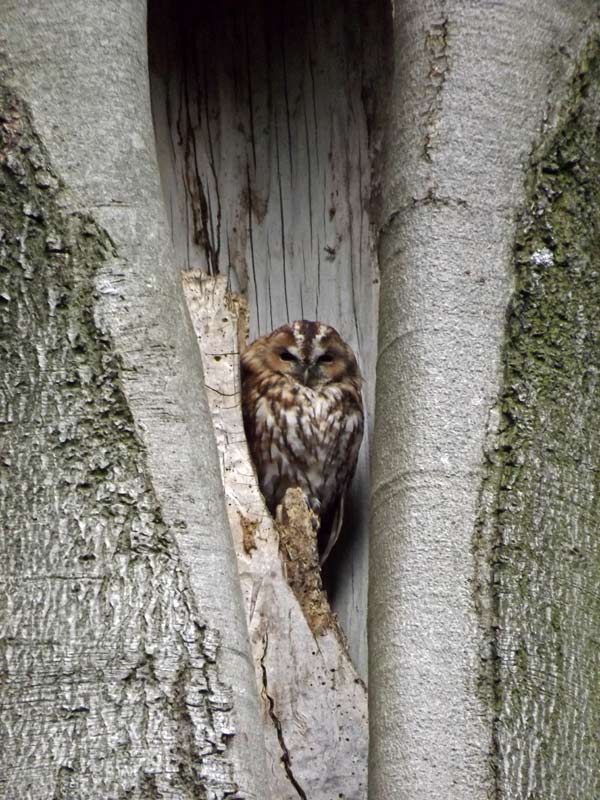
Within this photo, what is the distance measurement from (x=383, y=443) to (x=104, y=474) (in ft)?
1.66

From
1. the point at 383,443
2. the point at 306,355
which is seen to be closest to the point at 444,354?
the point at 383,443

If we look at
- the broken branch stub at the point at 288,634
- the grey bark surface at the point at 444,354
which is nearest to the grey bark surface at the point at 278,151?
the broken branch stub at the point at 288,634

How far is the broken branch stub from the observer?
2428 mm

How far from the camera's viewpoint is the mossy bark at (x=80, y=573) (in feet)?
5.57

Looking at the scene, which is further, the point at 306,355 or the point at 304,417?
the point at 304,417

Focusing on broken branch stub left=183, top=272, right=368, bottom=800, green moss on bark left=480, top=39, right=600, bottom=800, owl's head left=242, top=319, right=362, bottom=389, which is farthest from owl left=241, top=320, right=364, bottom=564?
green moss on bark left=480, top=39, right=600, bottom=800

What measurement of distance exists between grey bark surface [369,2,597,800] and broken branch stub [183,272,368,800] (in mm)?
521

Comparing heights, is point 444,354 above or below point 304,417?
below

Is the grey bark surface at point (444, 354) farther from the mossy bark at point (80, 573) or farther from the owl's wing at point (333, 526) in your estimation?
the owl's wing at point (333, 526)

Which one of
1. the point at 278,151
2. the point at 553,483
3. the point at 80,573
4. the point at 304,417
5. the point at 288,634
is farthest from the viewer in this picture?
the point at 304,417

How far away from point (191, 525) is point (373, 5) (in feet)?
6.58

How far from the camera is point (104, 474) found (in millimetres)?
1859

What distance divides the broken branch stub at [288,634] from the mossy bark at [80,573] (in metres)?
0.71

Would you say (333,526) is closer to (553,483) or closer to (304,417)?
(304,417)
